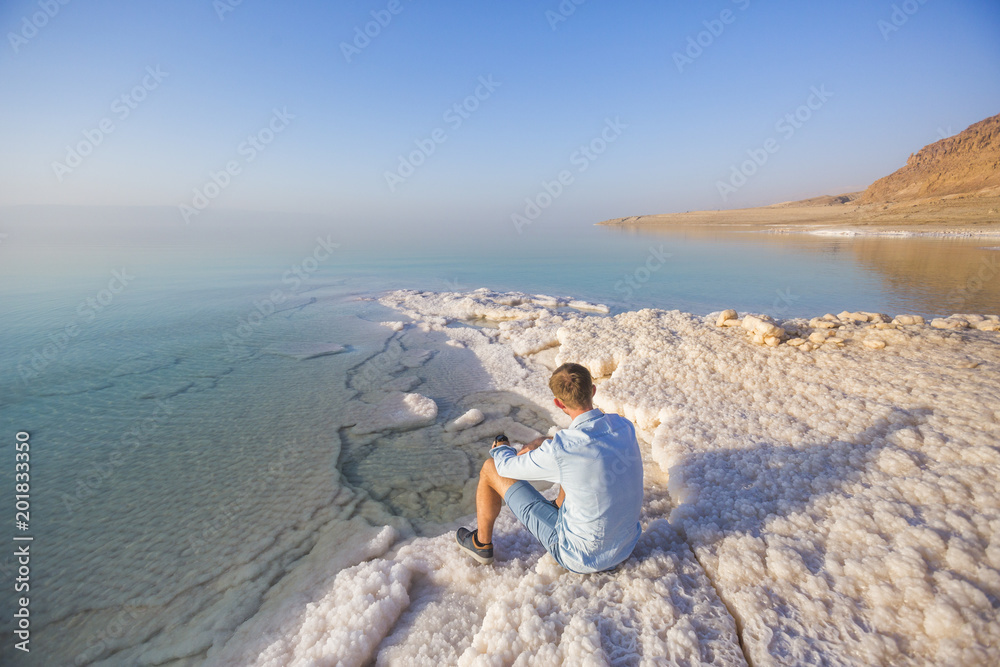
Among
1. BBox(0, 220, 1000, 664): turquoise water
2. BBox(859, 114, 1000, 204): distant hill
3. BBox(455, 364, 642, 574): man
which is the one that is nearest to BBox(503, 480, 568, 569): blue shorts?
BBox(455, 364, 642, 574): man

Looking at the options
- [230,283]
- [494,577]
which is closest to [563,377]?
[494,577]

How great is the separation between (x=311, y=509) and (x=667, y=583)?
10.5 ft

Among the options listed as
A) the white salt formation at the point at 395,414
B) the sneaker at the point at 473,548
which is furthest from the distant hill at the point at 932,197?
the sneaker at the point at 473,548

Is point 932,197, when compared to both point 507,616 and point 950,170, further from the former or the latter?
point 507,616

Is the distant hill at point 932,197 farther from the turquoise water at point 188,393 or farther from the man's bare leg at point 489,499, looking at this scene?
the man's bare leg at point 489,499

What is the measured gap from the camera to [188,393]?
6.40 m

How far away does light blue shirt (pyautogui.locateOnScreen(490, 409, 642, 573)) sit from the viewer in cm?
239

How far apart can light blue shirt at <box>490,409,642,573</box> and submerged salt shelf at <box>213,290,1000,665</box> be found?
19 cm

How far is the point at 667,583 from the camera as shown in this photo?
2.45 m

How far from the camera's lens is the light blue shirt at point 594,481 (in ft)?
7.84

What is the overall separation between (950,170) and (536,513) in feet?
378

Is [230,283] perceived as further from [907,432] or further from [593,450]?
[907,432]

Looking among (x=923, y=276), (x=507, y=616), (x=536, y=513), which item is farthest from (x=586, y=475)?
(x=923, y=276)

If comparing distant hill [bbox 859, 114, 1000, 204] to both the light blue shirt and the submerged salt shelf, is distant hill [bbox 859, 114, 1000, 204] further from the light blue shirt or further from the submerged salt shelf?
the light blue shirt
